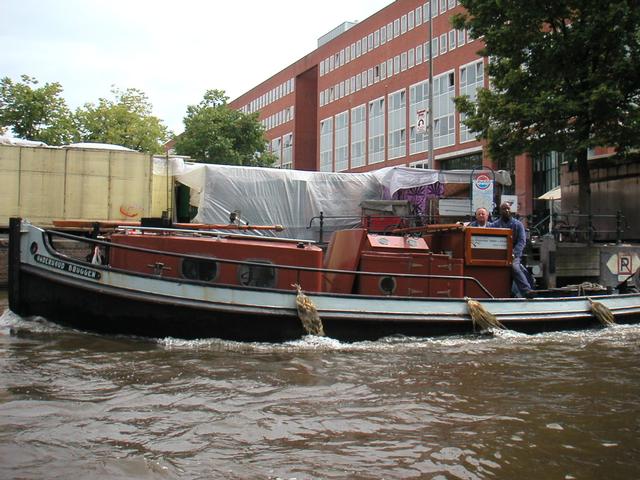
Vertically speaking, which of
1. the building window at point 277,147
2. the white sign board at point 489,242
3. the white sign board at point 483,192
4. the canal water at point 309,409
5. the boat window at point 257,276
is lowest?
the canal water at point 309,409

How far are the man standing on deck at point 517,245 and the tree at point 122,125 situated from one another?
2767cm

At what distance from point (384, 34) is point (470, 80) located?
1390 cm

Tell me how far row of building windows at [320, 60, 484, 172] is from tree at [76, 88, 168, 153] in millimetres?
18335

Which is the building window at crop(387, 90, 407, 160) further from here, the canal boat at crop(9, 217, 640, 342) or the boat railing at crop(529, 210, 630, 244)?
the canal boat at crop(9, 217, 640, 342)

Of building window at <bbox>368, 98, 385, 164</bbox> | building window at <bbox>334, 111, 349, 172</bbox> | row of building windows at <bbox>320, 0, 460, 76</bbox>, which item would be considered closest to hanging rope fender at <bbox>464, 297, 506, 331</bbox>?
row of building windows at <bbox>320, 0, 460, 76</bbox>

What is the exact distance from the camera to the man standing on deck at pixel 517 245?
1103cm

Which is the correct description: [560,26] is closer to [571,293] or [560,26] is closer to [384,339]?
[571,293]

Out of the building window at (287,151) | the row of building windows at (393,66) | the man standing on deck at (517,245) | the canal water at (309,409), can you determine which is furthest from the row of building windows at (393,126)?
the canal water at (309,409)

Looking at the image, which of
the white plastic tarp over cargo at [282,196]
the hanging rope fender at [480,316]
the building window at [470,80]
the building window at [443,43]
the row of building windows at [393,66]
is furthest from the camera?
the building window at [443,43]

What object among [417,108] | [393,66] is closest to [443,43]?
[417,108]

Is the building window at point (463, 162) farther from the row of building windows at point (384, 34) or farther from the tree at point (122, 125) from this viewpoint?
the tree at point (122, 125)

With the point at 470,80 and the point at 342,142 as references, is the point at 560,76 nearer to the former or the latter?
the point at 470,80

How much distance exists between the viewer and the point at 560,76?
17266 mm

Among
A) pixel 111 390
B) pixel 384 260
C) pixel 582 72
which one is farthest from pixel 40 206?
pixel 582 72
